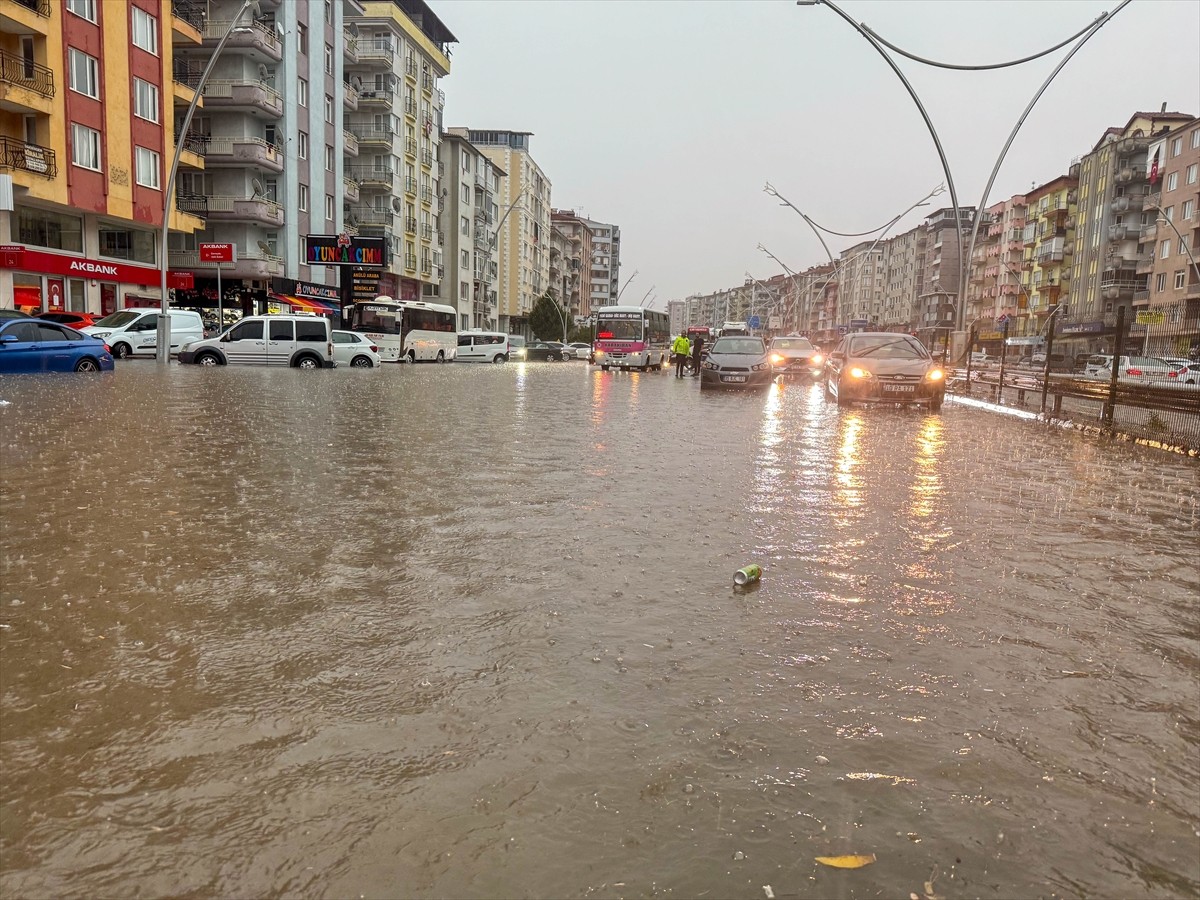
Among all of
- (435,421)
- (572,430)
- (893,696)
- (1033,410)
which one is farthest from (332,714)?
(1033,410)

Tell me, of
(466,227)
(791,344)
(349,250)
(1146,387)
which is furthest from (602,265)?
(1146,387)

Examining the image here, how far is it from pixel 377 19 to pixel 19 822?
215 feet

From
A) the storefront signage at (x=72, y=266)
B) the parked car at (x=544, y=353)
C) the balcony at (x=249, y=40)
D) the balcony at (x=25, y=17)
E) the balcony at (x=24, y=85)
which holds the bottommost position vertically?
the parked car at (x=544, y=353)

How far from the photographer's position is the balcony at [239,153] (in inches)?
1815

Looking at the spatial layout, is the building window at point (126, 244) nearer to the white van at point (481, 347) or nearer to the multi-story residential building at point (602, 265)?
the white van at point (481, 347)

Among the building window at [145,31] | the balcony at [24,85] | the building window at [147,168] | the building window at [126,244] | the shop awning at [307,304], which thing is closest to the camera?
the balcony at [24,85]

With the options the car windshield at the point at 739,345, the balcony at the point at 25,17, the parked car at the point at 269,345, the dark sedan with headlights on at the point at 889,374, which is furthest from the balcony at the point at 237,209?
the dark sedan with headlights on at the point at 889,374

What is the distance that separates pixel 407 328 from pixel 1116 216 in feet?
205

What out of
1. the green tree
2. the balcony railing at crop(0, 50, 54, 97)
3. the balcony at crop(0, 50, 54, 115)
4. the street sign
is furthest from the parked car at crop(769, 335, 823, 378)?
the green tree

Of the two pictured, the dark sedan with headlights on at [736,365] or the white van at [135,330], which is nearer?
the dark sedan with headlights on at [736,365]

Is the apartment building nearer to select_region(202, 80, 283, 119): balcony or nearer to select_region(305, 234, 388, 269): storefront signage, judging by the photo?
select_region(202, 80, 283, 119): balcony

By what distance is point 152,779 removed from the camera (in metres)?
2.65

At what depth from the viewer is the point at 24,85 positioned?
31.0 m

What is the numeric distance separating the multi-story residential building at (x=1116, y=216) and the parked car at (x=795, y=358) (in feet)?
141
